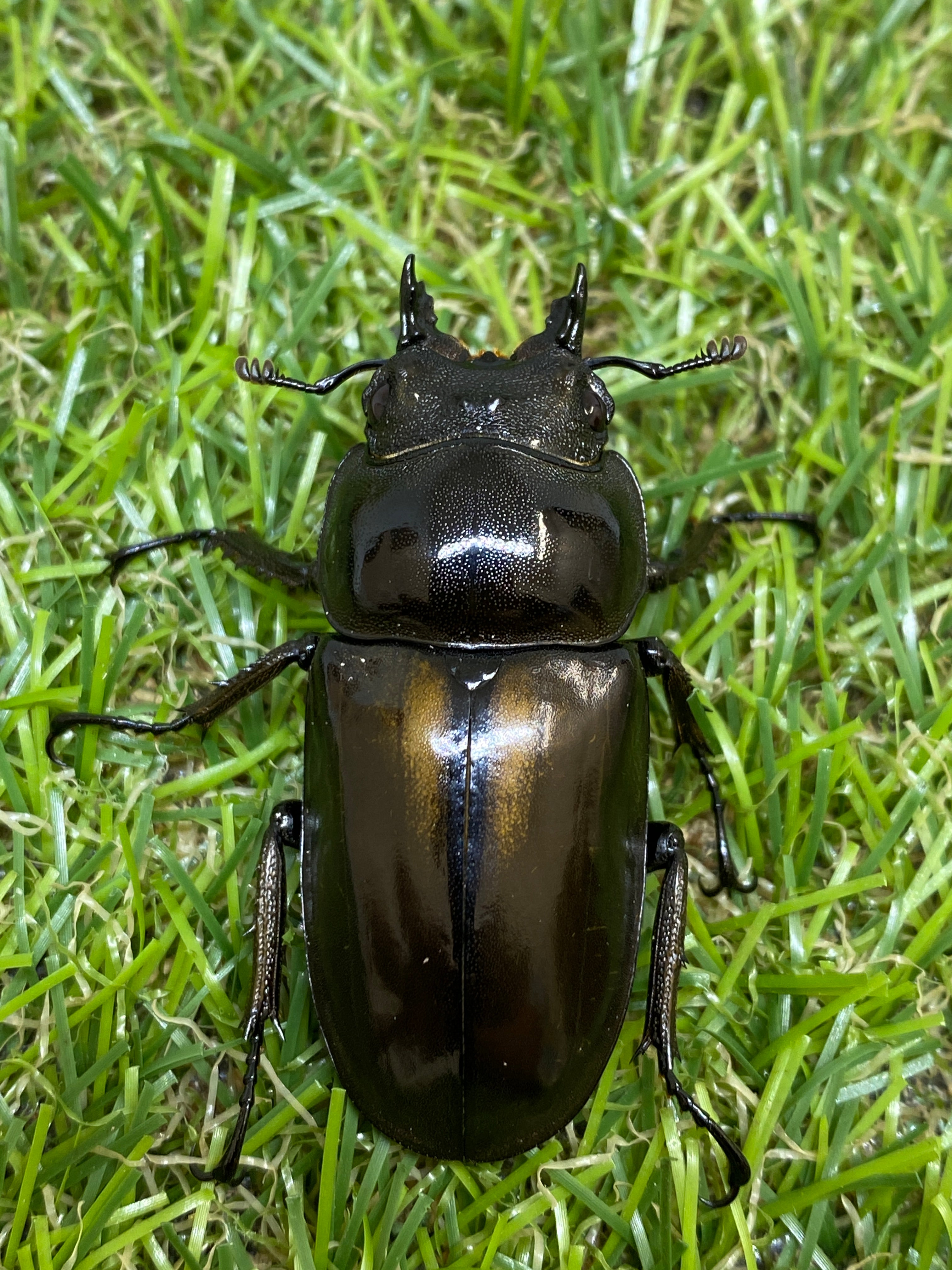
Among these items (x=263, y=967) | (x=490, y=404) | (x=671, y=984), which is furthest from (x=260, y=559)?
(x=671, y=984)

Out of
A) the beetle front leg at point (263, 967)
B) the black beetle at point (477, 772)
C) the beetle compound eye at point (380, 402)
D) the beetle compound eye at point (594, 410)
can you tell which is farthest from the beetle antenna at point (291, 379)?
the beetle front leg at point (263, 967)

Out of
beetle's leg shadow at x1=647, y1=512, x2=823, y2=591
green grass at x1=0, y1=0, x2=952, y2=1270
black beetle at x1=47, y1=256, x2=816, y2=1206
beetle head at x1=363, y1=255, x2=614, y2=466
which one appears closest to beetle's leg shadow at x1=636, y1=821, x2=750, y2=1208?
black beetle at x1=47, y1=256, x2=816, y2=1206

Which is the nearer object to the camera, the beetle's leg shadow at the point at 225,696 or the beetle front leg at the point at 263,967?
the beetle front leg at the point at 263,967

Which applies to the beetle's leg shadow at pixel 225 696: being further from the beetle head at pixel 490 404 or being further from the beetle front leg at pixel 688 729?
the beetle front leg at pixel 688 729

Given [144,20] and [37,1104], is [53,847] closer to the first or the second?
[37,1104]

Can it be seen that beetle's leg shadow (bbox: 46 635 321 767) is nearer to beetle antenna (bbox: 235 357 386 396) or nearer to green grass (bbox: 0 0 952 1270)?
green grass (bbox: 0 0 952 1270)

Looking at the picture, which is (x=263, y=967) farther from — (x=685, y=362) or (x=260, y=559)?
(x=685, y=362)
